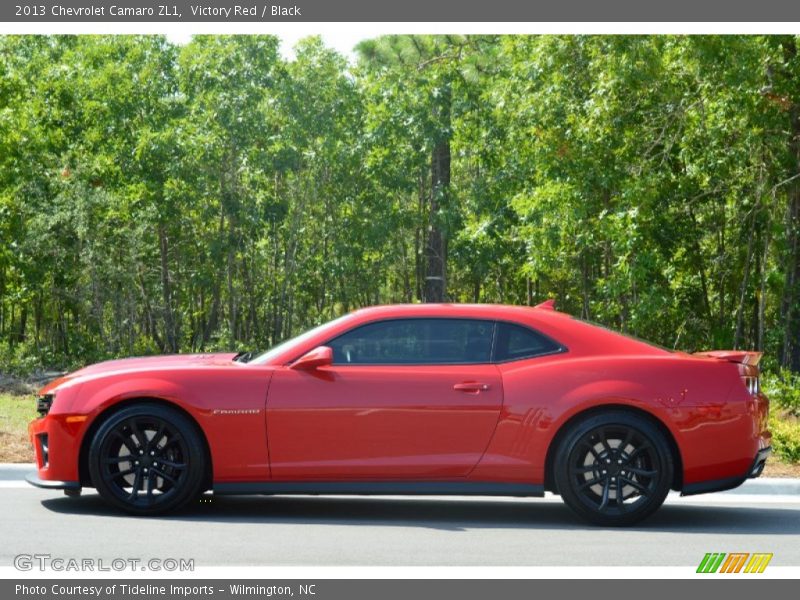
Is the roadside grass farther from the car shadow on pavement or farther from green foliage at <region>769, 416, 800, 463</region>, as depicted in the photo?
green foliage at <region>769, 416, 800, 463</region>

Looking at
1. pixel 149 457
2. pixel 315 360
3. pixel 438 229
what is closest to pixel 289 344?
pixel 315 360

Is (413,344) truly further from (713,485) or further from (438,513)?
(713,485)

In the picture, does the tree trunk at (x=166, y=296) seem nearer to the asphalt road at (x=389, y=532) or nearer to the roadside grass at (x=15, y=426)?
the roadside grass at (x=15, y=426)

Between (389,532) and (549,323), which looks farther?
(549,323)

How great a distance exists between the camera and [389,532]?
27.2ft

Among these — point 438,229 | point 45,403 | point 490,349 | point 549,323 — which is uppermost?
point 438,229

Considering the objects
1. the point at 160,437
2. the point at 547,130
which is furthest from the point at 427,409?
the point at 547,130

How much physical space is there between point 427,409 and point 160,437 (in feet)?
6.13

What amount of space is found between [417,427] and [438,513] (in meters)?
1.16

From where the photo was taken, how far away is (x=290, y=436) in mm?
8406

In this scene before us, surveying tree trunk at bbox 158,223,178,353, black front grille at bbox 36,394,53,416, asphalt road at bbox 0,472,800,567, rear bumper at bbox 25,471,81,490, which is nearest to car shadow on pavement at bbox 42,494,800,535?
asphalt road at bbox 0,472,800,567

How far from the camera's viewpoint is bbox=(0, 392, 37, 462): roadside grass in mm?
11516

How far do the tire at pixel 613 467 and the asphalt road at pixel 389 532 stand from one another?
0.56 feet

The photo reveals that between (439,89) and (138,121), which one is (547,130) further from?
(138,121)
